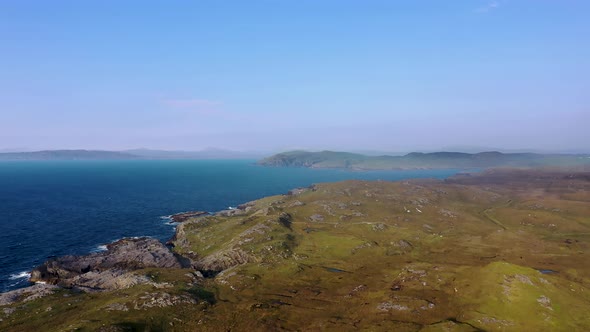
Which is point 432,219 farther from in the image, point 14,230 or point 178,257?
point 14,230

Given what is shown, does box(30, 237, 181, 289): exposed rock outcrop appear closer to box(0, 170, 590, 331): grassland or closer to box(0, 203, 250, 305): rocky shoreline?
box(0, 203, 250, 305): rocky shoreline

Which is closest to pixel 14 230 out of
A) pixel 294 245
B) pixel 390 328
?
pixel 294 245

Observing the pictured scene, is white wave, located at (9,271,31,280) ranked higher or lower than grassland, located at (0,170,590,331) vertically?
lower

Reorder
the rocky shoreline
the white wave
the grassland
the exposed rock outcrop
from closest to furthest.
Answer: the grassland, the rocky shoreline, the exposed rock outcrop, the white wave

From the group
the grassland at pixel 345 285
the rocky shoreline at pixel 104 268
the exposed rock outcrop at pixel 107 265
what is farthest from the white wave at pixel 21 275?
the grassland at pixel 345 285

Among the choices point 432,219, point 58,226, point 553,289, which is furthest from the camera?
point 432,219

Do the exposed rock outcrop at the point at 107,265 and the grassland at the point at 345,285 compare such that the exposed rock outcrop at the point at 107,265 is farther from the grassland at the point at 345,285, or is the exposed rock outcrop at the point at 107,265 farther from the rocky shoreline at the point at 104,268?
the grassland at the point at 345,285

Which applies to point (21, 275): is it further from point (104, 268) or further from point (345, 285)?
point (345, 285)

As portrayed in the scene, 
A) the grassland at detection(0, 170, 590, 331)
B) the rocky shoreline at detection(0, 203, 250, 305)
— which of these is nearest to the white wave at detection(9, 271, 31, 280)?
the rocky shoreline at detection(0, 203, 250, 305)

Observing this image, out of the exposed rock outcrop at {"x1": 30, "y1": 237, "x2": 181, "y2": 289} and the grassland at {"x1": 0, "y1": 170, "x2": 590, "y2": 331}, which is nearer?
the grassland at {"x1": 0, "y1": 170, "x2": 590, "y2": 331}
